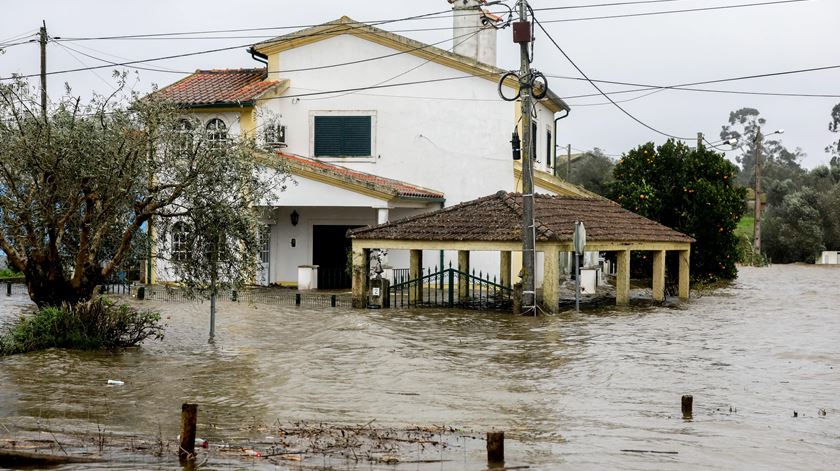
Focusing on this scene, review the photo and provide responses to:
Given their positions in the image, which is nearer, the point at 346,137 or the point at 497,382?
the point at 497,382

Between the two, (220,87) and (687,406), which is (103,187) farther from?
(220,87)

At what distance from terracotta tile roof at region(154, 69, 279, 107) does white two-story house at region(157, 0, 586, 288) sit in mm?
105

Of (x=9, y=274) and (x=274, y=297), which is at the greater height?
(x=9, y=274)

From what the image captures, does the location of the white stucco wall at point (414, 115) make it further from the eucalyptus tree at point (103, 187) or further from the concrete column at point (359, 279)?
the eucalyptus tree at point (103, 187)

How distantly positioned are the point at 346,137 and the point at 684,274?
11.6m

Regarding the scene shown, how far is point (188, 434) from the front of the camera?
10.7m

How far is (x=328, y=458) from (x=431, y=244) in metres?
15.2

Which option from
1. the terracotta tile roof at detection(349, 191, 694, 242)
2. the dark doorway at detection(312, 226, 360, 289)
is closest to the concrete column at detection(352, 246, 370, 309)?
the terracotta tile roof at detection(349, 191, 694, 242)

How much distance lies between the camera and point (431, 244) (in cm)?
2595

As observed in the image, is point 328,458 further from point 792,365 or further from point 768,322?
point 768,322

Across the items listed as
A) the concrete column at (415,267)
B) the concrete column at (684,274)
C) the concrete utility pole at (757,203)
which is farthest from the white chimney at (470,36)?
the concrete utility pole at (757,203)

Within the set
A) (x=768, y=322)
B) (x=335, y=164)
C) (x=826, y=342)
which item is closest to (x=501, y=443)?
(x=826, y=342)

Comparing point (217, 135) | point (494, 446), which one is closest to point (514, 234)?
point (217, 135)

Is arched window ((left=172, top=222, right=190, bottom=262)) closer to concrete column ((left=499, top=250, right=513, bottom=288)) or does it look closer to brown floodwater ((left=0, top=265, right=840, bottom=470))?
brown floodwater ((left=0, top=265, right=840, bottom=470))
